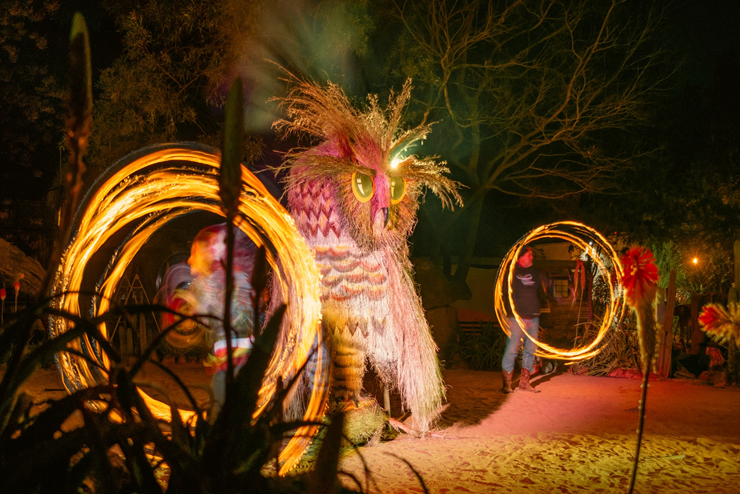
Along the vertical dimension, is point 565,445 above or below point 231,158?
below

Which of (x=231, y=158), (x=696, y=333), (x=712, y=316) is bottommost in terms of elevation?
(x=696, y=333)

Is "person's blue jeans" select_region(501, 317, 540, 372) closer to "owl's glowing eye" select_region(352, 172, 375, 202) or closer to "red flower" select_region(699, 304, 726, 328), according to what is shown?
"owl's glowing eye" select_region(352, 172, 375, 202)

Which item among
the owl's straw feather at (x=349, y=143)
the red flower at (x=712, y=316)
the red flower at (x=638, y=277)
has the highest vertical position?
the owl's straw feather at (x=349, y=143)

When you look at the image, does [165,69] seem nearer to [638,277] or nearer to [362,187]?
[362,187]

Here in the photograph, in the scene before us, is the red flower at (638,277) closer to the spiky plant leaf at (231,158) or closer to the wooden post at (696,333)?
the spiky plant leaf at (231,158)

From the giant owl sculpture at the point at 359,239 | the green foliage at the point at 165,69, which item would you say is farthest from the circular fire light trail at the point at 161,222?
the green foliage at the point at 165,69

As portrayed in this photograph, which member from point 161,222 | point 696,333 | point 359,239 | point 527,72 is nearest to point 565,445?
point 359,239

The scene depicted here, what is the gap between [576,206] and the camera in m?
13.1

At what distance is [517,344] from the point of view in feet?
25.9

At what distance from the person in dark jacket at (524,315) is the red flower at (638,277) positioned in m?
6.13

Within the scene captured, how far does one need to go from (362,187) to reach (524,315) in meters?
4.23

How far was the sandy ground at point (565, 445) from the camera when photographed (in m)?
4.39

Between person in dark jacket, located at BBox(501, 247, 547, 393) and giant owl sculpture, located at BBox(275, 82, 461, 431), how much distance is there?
316 cm

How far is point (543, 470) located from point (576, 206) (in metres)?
9.45
